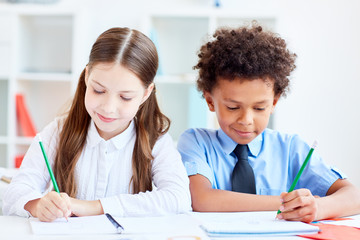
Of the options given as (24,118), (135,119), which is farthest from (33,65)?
(135,119)

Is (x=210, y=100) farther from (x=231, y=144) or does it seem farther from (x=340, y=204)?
(x=340, y=204)

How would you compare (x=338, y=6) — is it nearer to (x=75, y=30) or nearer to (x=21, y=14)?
(x=75, y=30)

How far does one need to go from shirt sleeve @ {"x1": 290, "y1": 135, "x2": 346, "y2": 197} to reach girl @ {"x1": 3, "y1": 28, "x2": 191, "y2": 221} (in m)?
0.45

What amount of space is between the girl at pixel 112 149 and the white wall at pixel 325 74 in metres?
2.40

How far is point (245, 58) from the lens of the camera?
4.88ft

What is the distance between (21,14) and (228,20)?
63.2 inches

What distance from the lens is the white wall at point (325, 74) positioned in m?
3.69

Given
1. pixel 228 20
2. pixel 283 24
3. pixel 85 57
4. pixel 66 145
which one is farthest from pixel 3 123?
pixel 66 145

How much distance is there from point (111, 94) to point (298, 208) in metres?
0.58

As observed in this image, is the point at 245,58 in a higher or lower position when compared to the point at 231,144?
higher

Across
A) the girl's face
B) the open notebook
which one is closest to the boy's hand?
the open notebook

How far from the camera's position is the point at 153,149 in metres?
1.45

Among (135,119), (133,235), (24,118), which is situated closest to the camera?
(133,235)

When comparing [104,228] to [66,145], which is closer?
[104,228]
